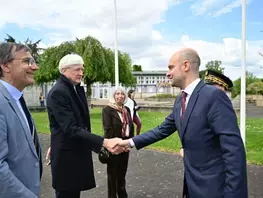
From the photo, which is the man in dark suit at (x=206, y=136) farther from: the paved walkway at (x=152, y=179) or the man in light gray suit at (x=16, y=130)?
the paved walkway at (x=152, y=179)

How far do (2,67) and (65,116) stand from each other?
1.22 m

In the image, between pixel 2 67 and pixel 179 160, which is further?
pixel 179 160

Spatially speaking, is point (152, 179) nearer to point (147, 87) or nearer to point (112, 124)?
point (112, 124)

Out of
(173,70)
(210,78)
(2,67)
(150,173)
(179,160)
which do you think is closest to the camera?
(2,67)

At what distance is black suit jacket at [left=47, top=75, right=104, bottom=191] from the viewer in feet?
11.2

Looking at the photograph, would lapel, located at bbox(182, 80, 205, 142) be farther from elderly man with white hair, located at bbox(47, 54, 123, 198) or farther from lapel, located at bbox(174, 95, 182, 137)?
elderly man with white hair, located at bbox(47, 54, 123, 198)

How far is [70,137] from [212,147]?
1595 mm

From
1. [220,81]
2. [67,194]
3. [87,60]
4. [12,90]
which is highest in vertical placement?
[87,60]

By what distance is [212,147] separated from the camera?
248 cm

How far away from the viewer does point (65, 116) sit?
3404 mm

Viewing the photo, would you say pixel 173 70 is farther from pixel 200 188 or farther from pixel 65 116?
pixel 65 116

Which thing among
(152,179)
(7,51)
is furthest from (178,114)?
(152,179)

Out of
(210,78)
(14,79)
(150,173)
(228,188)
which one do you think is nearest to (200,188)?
(228,188)

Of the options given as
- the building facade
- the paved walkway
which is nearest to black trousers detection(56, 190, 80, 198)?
the paved walkway
